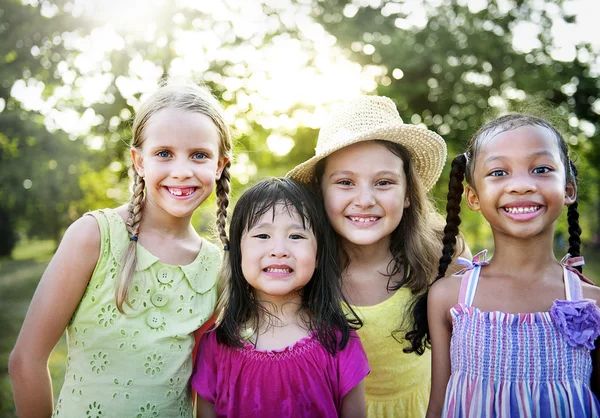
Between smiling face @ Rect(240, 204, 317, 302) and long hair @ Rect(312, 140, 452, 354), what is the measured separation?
1.71 feet

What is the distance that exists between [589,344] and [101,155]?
6967mm

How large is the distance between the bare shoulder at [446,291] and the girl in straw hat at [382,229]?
1.05ft

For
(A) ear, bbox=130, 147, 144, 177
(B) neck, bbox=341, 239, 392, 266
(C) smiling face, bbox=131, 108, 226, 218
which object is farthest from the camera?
(B) neck, bbox=341, 239, 392, 266

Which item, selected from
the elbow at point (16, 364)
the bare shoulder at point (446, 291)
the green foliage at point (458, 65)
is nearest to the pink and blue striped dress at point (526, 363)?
the bare shoulder at point (446, 291)

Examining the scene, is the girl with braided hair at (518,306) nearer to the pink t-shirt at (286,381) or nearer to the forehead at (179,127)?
the pink t-shirt at (286,381)

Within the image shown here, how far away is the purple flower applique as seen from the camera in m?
2.01

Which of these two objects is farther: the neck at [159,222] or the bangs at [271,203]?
the neck at [159,222]

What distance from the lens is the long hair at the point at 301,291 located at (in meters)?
2.35

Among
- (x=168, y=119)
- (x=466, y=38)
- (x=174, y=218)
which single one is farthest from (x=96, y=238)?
(x=466, y=38)

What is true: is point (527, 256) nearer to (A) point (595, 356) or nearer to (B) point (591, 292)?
(B) point (591, 292)

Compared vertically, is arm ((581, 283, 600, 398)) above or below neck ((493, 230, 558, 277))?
below

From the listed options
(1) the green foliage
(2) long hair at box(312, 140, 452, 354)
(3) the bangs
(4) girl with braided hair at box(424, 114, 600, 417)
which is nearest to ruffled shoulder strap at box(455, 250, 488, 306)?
(4) girl with braided hair at box(424, 114, 600, 417)

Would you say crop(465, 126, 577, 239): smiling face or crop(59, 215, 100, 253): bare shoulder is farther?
crop(59, 215, 100, 253): bare shoulder

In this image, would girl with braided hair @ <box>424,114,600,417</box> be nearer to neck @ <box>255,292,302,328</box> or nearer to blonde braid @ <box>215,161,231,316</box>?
neck @ <box>255,292,302,328</box>
